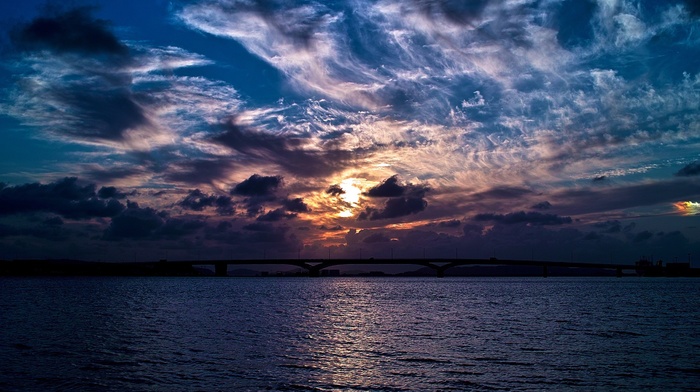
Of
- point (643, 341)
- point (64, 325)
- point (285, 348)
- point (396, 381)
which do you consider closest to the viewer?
point (396, 381)

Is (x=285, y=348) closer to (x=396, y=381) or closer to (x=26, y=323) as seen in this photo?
(x=396, y=381)

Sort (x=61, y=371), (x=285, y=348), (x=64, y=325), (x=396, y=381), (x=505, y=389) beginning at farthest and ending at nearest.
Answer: (x=64, y=325), (x=285, y=348), (x=61, y=371), (x=396, y=381), (x=505, y=389)

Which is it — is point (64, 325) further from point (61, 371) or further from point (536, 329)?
point (536, 329)

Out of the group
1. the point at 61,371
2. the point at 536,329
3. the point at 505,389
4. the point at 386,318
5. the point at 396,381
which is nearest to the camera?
the point at 505,389

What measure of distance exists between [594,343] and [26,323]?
152ft

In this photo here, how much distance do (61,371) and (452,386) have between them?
61.8 ft

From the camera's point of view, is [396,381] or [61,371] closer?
[396,381]

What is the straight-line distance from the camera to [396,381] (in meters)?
24.5

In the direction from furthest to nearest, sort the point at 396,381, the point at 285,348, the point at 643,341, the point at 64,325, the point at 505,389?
the point at 64,325
the point at 643,341
the point at 285,348
the point at 396,381
the point at 505,389

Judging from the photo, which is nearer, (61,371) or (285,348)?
(61,371)

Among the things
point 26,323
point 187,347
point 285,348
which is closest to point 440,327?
point 285,348

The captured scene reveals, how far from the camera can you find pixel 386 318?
55344 mm

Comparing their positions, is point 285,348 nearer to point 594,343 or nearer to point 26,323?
point 594,343

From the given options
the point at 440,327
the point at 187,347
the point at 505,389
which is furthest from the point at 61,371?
the point at 440,327
